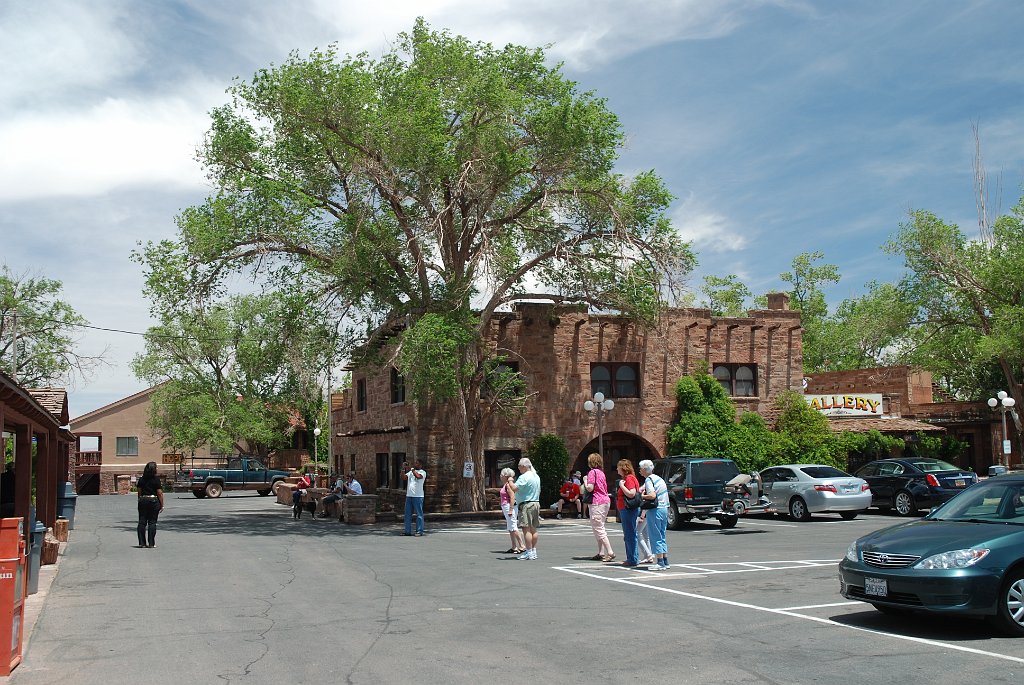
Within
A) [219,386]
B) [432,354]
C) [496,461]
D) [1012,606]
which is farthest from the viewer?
[219,386]

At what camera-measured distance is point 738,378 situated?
3472 centimetres

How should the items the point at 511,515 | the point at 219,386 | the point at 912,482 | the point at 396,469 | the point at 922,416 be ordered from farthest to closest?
the point at 219,386, the point at 922,416, the point at 396,469, the point at 912,482, the point at 511,515

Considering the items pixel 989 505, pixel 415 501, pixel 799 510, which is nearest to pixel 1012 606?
pixel 989 505

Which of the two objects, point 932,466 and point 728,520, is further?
point 932,466

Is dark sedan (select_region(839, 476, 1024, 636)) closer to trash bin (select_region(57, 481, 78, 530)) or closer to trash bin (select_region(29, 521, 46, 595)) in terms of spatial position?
trash bin (select_region(29, 521, 46, 595))

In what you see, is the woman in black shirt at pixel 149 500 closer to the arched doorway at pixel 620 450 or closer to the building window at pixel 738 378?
the arched doorway at pixel 620 450

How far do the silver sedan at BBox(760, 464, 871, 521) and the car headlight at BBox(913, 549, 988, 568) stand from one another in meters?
16.6

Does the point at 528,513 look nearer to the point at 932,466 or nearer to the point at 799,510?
the point at 799,510

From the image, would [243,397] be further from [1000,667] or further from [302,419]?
[1000,667]

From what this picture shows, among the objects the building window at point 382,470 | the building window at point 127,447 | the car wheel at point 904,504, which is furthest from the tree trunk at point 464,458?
the building window at point 127,447

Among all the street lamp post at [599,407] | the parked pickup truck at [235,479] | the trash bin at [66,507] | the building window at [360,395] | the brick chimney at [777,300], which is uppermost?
the brick chimney at [777,300]

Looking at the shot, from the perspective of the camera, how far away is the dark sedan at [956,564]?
27.8 feet

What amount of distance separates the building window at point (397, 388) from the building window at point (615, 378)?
259 inches

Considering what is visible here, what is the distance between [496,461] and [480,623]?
21.7 m
